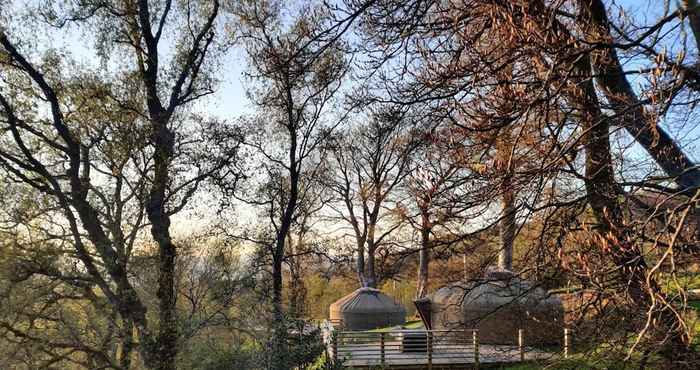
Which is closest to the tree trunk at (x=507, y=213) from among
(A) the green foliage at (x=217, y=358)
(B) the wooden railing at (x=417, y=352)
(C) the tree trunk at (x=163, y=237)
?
(A) the green foliage at (x=217, y=358)

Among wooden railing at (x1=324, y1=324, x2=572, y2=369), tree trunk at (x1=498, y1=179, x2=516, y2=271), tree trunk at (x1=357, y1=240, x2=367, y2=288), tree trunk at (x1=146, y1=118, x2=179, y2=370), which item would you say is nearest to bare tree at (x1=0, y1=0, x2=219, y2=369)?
tree trunk at (x1=146, y1=118, x2=179, y2=370)

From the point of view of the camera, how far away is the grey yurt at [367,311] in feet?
73.6

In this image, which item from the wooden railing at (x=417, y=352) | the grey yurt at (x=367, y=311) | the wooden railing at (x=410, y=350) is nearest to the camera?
the wooden railing at (x=417, y=352)

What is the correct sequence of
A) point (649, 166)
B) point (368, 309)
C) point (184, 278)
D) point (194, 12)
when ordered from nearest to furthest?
1. point (649, 166)
2. point (184, 278)
3. point (194, 12)
4. point (368, 309)

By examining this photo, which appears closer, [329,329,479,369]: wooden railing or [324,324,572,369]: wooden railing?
A: [324,324,572,369]: wooden railing

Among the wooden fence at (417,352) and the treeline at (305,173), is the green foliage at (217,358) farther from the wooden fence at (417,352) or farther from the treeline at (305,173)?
the wooden fence at (417,352)

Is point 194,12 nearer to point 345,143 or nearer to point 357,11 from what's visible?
point 357,11

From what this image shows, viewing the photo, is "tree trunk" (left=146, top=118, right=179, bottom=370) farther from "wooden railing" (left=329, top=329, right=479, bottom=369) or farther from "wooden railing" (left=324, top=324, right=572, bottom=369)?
"wooden railing" (left=329, top=329, right=479, bottom=369)

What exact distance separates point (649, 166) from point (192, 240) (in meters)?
10.3

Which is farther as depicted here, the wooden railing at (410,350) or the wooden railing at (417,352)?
the wooden railing at (410,350)

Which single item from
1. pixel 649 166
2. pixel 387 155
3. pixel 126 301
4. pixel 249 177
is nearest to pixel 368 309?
pixel 387 155

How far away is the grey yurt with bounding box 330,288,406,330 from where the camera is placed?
22438 mm

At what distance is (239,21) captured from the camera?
13.5 metres

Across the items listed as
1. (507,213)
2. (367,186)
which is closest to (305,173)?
(367,186)
